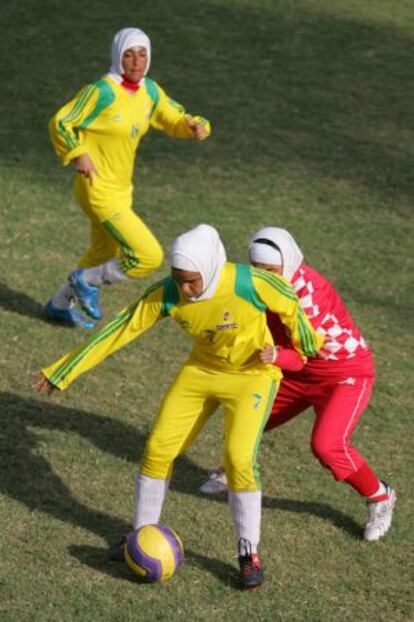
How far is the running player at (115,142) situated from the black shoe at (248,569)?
12.1ft

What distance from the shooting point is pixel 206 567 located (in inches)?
329

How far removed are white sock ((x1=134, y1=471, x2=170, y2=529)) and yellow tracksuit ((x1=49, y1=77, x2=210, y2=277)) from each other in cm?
341

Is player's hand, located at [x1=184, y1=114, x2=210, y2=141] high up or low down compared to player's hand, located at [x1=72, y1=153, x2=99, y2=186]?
up

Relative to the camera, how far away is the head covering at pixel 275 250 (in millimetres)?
8539

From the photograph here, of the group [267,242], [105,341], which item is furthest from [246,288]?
[105,341]

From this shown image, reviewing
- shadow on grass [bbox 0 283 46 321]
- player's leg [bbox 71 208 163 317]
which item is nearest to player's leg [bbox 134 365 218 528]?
player's leg [bbox 71 208 163 317]

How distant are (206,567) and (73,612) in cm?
99

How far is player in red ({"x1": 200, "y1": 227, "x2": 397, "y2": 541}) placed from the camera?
8.60 metres

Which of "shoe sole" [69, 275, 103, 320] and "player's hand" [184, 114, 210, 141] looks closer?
"player's hand" [184, 114, 210, 141]

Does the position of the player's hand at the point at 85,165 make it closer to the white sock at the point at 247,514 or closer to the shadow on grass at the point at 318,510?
the shadow on grass at the point at 318,510

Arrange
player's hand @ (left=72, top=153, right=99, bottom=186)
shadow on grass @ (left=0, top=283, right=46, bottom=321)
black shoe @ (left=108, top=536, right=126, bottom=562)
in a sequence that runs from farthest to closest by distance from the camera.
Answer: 1. shadow on grass @ (left=0, top=283, right=46, bottom=321)
2. player's hand @ (left=72, top=153, right=99, bottom=186)
3. black shoe @ (left=108, top=536, right=126, bottom=562)

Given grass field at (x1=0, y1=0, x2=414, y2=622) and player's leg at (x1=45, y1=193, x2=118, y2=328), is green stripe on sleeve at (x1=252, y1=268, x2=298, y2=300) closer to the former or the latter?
grass field at (x1=0, y1=0, x2=414, y2=622)

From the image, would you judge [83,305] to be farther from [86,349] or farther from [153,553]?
[153,553]

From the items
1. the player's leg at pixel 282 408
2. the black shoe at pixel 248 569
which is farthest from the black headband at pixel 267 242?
the black shoe at pixel 248 569
